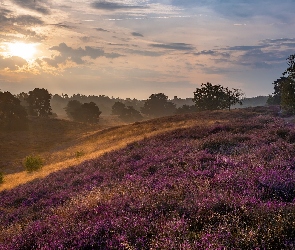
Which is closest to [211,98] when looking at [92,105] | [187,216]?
[92,105]

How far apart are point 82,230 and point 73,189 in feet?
17.9

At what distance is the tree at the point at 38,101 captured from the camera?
107m

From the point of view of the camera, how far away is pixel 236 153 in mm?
10289

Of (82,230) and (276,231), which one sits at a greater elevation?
(276,231)

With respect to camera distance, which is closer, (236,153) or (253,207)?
(253,207)

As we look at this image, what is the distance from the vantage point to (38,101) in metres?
108

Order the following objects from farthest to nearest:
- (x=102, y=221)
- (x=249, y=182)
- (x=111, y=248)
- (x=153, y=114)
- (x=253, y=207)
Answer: (x=153, y=114) < (x=249, y=182) < (x=102, y=221) < (x=253, y=207) < (x=111, y=248)

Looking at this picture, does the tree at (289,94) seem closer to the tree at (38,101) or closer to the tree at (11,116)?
the tree at (11,116)

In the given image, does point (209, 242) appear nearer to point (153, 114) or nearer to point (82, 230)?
point (82, 230)

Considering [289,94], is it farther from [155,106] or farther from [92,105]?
[155,106]

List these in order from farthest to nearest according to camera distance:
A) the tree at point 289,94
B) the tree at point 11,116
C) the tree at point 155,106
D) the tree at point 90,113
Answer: the tree at point 155,106 < the tree at point 90,113 < the tree at point 11,116 < the tree at point 289,94

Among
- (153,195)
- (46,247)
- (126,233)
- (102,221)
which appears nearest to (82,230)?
(102,221)

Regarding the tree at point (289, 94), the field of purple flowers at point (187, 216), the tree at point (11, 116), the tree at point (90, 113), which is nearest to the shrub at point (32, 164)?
the field of purple flowers at point (187, 216)

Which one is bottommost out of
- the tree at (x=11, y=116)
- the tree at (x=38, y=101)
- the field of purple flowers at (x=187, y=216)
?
the field of purple flowers at (x=187, y=216)
